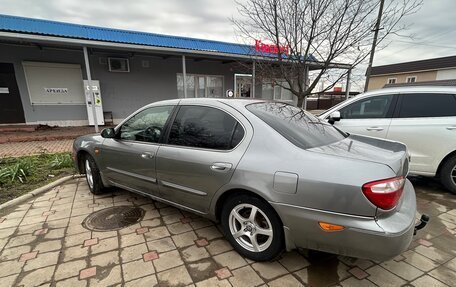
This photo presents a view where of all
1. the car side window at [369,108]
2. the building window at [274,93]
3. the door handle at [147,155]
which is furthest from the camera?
the building window at [274,93]

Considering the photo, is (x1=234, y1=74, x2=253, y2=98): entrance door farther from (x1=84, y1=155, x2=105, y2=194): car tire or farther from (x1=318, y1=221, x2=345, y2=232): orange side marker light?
(x1=318, y1=221, x2=345, y2=232): orange side marker light

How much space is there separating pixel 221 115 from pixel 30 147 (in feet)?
24.4

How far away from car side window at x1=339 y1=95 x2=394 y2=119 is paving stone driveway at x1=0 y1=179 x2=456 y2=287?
1.76m

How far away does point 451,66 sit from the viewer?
25078 mm

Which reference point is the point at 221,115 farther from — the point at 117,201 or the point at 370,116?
the point at 370,116

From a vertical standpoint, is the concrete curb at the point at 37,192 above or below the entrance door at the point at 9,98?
below

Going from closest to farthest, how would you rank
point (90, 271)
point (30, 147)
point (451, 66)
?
1. point (90, 271)
2. point (30, 147)
3. point (451, 66)

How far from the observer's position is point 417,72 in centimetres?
2814

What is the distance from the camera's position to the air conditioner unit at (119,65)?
35.3ft

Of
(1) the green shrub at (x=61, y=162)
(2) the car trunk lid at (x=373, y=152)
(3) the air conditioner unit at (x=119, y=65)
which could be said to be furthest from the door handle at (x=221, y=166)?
(3) the air conditioner unit at (x=119, y=65)

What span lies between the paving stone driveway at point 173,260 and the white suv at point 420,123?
0.86 m

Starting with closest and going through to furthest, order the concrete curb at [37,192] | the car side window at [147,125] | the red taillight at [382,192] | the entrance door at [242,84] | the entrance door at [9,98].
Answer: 1. the red taillight at [382,192]
2. the car side window at [147,125]
3. the concrete curb at [37,192]
4. the entrance door at [9,98]
5. the entrance door at [242,84]

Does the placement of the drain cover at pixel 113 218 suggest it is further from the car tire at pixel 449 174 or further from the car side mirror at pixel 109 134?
the car tire at pixel 449 174

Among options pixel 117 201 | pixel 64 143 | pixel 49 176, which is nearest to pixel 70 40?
pixel 64 143
